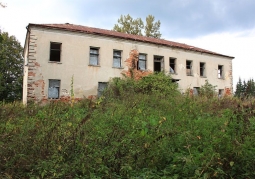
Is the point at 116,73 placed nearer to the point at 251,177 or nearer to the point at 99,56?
the point at 99,56

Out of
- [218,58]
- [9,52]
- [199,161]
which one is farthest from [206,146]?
[9,52]

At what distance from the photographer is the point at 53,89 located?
53.5 feet

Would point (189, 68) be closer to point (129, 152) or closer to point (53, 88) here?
point (53, 88)

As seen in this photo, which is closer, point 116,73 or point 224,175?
point 224,175

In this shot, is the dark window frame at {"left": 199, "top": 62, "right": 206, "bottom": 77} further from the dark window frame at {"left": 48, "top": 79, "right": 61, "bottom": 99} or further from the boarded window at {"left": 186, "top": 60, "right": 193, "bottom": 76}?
the dark window frame at {"left": 48, "top": 79, "right": 61, "bottom": 99}

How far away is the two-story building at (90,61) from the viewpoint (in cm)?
1620

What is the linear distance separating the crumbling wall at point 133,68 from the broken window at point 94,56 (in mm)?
2505

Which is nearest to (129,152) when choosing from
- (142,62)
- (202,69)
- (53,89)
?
(53,89)

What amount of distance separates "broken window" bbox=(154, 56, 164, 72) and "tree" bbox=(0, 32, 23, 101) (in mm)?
19673

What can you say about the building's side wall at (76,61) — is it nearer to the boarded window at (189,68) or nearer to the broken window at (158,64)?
the broken window at (158,64)

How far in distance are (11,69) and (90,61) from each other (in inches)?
725

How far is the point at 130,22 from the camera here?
32594mm

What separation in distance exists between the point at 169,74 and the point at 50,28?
1096 cm

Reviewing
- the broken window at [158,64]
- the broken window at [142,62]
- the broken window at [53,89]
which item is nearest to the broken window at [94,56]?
the broken window at [53,89]
